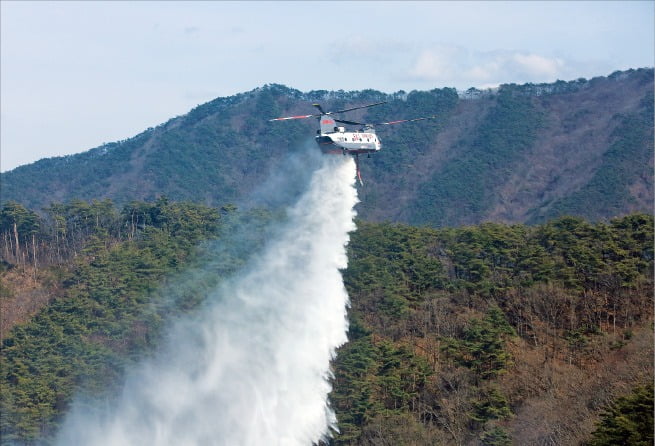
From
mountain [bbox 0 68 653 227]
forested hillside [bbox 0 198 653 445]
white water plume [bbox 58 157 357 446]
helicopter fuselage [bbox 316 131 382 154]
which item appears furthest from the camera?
mountain [bbox 0 68 653 227]

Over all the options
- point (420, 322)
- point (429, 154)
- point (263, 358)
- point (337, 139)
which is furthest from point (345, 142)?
point (429, 154)

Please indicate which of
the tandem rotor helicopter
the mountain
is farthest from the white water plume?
the mountain

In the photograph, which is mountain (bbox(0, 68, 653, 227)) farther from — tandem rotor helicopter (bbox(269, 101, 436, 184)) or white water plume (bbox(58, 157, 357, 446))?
tandem rotor helicopter (bbox(269, 101, 436, 184))

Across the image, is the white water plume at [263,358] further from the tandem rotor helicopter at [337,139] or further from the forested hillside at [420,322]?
the forested hillside at [420,322]

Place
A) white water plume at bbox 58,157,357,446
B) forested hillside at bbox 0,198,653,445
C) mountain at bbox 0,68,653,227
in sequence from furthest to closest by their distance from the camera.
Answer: mountain at bbox 0,68,653,227, forested hillside at bbox 0,198,653,445, white water plume at bbox 58,157,357,446

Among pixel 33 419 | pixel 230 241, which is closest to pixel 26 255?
pixel 230 241

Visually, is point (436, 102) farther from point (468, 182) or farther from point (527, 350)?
point (527, 350)
